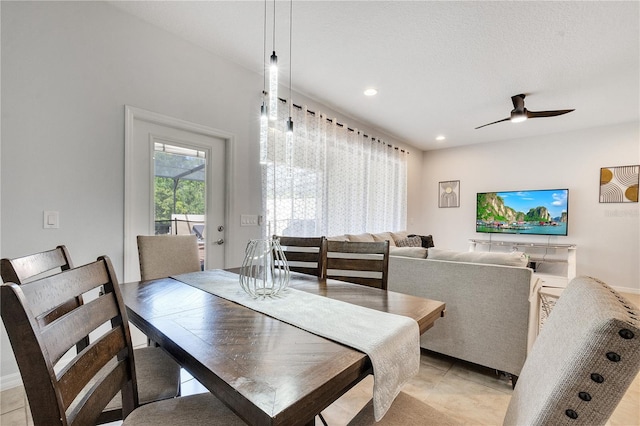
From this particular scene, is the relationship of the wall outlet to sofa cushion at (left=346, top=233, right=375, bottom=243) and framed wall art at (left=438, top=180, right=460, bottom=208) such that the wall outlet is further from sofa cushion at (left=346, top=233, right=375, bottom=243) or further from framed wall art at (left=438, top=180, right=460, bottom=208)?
framed wall art at (left=438, top=180, right=460, bottom=208)

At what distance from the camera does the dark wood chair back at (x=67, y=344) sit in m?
0.58

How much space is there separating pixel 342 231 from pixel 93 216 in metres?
2.89

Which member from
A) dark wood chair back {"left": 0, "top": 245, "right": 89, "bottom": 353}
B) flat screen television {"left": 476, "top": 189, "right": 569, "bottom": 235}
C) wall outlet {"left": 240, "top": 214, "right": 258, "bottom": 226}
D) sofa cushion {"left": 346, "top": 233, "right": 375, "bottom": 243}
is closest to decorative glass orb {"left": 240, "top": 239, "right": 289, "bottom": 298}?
dark wood chair back {"left": 0, "top": 245, "right": 89, "bottom": 353}

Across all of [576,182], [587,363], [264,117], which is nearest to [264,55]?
[264,117]

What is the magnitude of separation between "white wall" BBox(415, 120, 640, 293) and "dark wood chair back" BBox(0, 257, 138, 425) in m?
5.65

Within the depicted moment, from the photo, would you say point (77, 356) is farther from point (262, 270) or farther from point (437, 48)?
point (437, 48)

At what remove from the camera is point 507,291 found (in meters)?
1.99

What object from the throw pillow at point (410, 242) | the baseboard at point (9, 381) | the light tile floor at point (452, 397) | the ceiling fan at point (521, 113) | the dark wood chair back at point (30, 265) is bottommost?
the light tile floor at point (452, 397)

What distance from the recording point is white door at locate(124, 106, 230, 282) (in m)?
2.31

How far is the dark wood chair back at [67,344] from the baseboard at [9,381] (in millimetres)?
1584

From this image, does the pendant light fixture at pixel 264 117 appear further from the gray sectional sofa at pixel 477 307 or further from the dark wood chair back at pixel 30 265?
the gray sectional sofa at pixel 477 307

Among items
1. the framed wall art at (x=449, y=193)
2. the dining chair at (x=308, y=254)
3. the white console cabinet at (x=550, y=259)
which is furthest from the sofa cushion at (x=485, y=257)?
the framed wall art at (x=449, y=193)

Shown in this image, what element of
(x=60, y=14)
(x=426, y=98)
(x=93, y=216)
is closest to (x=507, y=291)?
(x=426, y=98)

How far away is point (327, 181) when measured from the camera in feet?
13.2
